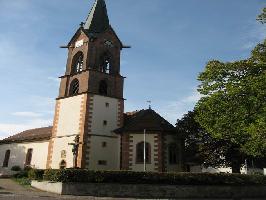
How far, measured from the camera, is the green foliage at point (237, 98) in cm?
2228

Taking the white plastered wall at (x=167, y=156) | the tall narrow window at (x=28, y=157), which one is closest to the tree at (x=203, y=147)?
the white plastered wall at (x=167, y=156)

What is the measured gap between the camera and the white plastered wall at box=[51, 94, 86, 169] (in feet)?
120

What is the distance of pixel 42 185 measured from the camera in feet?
84.7

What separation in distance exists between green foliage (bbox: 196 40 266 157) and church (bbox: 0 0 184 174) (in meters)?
10.5

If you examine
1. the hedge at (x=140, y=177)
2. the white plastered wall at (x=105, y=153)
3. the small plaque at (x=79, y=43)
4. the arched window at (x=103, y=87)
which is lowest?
the hedge at (x=140, y=177)

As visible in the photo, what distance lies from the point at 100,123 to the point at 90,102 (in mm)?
2617

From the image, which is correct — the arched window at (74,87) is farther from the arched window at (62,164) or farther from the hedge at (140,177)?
the hedge at (140,177)

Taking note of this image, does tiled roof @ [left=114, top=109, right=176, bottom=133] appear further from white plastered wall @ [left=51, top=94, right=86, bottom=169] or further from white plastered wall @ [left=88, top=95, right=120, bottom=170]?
white plastered wall @ [left=51, top=94, right=86, bottom=169]

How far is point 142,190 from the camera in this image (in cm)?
2400

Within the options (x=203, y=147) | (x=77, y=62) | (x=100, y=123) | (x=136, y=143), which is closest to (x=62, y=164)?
(x=100, y=123)

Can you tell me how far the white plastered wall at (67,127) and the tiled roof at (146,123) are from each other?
4.73 metres

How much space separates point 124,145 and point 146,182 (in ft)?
36.0

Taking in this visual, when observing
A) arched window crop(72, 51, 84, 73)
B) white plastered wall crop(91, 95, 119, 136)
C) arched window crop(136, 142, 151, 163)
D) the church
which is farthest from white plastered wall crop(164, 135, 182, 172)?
arched window crop(72, 51, 84, 73)

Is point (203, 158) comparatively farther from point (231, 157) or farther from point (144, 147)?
point (144, 147)
